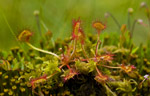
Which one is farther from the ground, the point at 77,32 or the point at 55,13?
the point at 55,13

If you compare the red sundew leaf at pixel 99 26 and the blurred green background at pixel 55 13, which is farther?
the blurred green background at pixel 55 13

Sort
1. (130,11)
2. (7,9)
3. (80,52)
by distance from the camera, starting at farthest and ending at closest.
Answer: (7,9) → (130,11) → (80,52)

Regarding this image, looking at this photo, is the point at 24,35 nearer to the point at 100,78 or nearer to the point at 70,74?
the point at 70,74

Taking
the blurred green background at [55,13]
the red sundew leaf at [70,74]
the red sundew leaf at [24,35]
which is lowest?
the red sundew leaf at [70,74]

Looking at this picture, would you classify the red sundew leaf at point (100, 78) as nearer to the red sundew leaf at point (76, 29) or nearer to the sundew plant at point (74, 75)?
the sundew plant at point (74, 75)

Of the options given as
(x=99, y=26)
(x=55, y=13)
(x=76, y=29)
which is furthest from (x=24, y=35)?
(x=55, y=13)

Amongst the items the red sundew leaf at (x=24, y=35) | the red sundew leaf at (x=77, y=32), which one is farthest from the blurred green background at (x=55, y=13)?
the red sundew leaf at (x=77, y=32)

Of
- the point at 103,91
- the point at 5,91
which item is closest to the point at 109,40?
the point at 103,91

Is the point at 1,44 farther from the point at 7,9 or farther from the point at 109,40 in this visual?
the point at 109,40

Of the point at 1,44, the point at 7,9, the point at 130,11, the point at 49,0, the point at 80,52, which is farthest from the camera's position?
the point at 49,0

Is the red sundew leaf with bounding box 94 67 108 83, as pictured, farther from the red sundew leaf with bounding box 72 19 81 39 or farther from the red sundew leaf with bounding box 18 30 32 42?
the red sundew leaf with bounding box 18 30 32 42

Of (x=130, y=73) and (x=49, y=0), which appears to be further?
(x=49, y=0)
